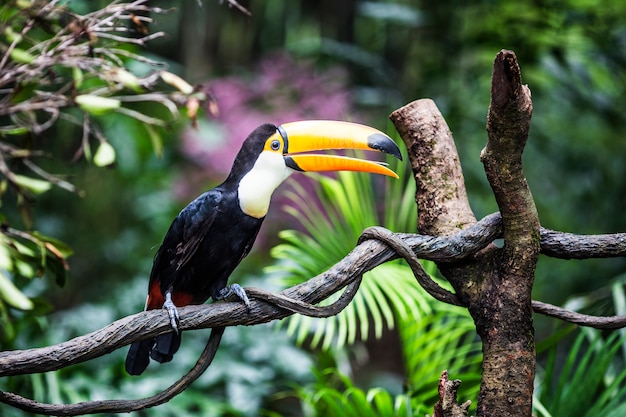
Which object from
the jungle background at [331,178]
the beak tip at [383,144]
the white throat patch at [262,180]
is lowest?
the jungle background at [331,178]

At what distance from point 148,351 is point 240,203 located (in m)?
0.35

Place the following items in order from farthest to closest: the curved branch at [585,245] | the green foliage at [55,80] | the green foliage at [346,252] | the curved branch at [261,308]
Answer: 1. the green foliage at [346,252]
2. the green foliage at [55,80]
3. the curved branch at [585,245]
4. the curved branch at [261,308]

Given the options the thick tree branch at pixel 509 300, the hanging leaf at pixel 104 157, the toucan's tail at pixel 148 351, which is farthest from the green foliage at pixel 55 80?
the thick tree branch at pixel 509 300

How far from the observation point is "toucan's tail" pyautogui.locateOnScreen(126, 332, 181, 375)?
1.33m

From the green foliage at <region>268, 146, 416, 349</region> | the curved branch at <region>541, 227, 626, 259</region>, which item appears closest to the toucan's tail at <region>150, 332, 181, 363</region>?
the green foliage at <region>268, 146, 416, 349</region>

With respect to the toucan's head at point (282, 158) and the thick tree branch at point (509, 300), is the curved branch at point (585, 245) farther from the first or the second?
the toucan's head at point (282, 158)

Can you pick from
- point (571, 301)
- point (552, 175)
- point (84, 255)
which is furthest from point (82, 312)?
point (552, 175)

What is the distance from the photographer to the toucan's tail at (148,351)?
4.36ft

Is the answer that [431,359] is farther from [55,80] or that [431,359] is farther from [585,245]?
[55,80]

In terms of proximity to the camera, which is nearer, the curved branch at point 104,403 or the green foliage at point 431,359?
the curved branch at point 104,403

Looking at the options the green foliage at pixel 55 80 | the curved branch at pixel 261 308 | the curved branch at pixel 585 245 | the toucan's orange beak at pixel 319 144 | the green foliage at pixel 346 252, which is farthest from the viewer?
the green foliage at pixel 346 252

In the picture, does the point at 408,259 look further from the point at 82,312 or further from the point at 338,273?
the point at 82,312

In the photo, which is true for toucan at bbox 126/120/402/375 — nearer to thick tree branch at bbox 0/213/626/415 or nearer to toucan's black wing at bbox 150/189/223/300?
toucan's black wing at bbox 150/189/223/300

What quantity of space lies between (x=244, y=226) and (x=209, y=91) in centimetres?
45
